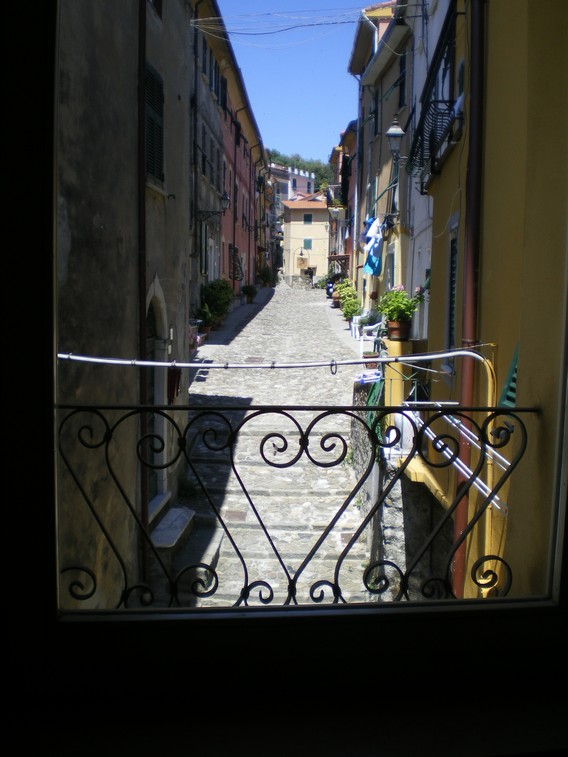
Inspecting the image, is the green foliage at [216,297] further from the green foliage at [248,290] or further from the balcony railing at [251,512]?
the green foliage at [248,290]

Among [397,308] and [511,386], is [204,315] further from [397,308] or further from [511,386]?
[511,386]

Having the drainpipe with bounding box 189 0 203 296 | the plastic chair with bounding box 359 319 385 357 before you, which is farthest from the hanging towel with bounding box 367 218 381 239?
the drainpipe with bounding box 189 0 203 296

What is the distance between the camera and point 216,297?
71.6 feet

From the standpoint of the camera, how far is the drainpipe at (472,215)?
530 centimetres

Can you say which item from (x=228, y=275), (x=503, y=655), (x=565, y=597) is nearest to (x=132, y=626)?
(x=503, y=655)

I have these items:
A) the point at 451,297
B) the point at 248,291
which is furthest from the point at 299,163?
the point at 451,297

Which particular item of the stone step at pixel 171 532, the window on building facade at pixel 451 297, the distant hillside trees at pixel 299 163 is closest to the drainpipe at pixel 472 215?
the window on building facade at pixel 451 297

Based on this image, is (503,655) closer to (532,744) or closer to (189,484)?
(532,744)

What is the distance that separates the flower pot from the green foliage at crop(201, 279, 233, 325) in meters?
12.3

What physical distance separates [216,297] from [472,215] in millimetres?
16852

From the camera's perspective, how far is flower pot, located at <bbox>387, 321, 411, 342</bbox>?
361 inches

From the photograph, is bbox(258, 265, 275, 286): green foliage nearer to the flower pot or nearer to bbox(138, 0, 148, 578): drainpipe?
the flower pot

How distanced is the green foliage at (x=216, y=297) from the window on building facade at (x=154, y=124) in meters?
12.0

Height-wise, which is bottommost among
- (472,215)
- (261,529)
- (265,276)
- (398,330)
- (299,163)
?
(261,529)
